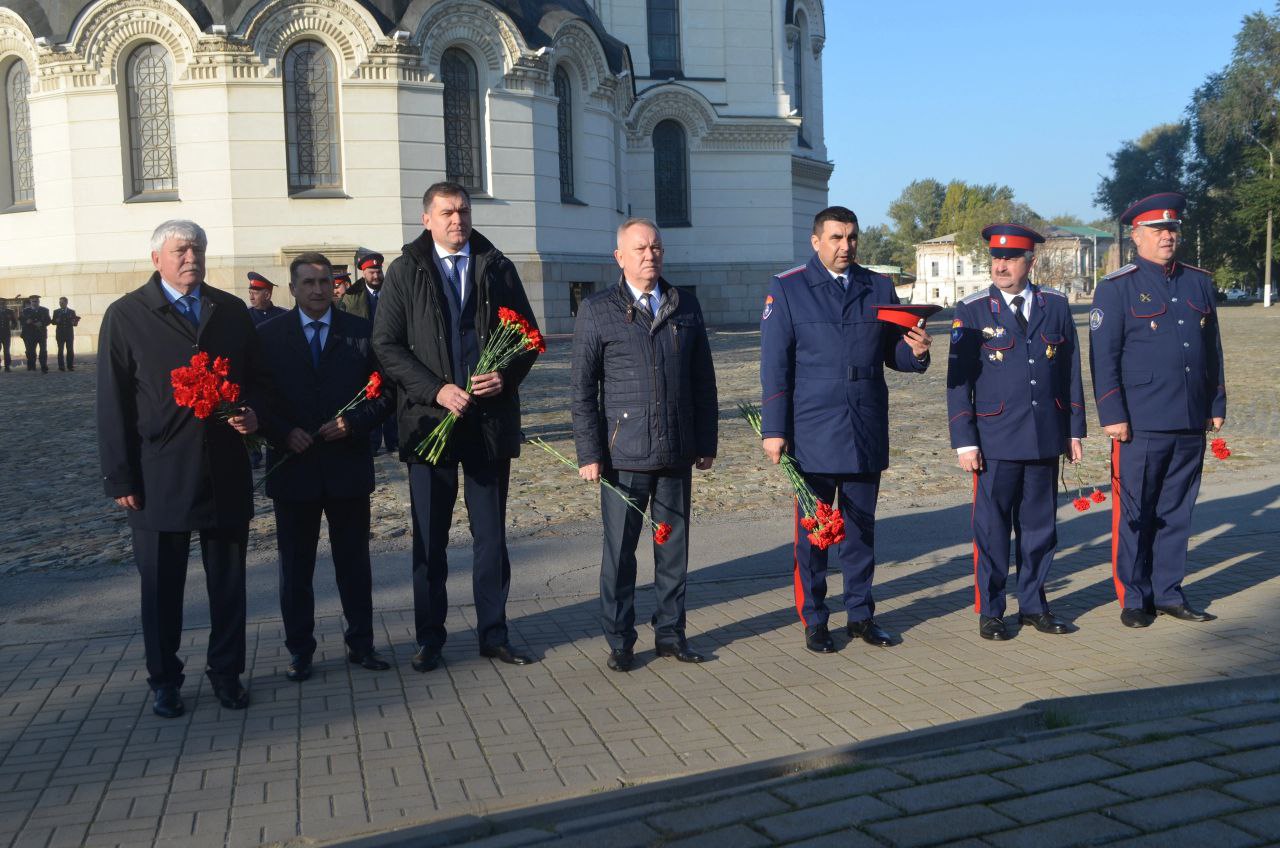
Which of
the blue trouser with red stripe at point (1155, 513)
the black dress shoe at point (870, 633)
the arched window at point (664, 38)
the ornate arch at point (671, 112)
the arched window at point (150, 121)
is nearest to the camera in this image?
the black dress shoe at point (870, 633)

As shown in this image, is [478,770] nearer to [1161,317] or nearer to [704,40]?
[1161,317]

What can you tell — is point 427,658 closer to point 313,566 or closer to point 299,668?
point 299,668

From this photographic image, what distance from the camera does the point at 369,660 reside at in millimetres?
6219

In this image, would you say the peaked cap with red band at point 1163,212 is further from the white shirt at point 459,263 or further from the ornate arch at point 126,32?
the ornate arch at point 126,32

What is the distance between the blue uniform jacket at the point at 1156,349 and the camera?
6750mm

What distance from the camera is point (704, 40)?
43062 mm

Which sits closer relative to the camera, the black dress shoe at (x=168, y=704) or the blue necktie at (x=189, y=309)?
the black dress shoe at (x=168, y=704)

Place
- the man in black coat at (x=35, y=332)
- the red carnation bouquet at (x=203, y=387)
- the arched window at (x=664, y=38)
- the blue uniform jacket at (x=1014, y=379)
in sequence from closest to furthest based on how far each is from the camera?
the red carnation bouquet at (x=203, y=387) → the blue uniform jacket at (x=1014, y=379) → the man in black coat at (x=35, y=332) → the arched window at (x=664, y=38)

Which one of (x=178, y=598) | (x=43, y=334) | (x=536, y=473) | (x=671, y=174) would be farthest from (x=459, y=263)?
(x=671, y=174)

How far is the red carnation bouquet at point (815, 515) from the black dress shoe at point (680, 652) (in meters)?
0.80

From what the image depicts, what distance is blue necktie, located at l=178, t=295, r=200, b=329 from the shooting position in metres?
5.74

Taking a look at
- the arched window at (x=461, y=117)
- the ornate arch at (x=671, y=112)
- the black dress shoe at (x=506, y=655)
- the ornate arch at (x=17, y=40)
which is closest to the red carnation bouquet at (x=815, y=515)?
the black dress shoe at (x=506, y=655)

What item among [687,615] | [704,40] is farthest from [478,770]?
[704,40]

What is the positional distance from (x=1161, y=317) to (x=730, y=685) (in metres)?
3.08
